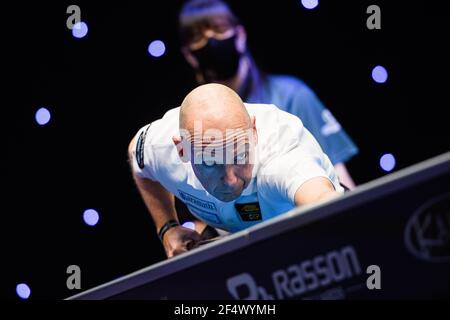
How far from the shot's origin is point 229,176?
1.79 m

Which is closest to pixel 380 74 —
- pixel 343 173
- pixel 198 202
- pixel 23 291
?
pixel 343 173

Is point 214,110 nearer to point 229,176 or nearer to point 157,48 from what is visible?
point 229,176

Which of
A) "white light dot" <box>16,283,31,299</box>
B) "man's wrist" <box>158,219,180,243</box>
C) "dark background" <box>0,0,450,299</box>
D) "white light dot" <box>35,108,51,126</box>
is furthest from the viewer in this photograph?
"white light dot" <box>16,283,31,299</box>

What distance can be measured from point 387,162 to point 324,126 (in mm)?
314

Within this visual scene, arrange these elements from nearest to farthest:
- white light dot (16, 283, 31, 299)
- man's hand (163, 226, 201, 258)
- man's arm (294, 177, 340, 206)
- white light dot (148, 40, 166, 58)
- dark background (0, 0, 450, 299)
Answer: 1. man's arm (294, 177, 340, 206)
2. man's hand (163, 226, 201, 258)
3. dark background (0, 0, 450, 299)
4. white light dot (148, 40, 166, 58)
5. white light dot (16, 283, 31, 299)

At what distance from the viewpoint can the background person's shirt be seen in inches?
112

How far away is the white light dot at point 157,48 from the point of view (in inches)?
114

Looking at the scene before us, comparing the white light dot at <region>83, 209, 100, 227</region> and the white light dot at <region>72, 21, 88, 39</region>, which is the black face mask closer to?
the white light dot at <region>72, 21, 88, 39</region>

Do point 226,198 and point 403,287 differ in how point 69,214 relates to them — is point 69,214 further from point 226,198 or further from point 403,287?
point 403,287

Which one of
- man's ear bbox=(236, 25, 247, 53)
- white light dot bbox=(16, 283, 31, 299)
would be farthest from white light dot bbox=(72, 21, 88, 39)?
white light dot bbox=(16, 283, 31, 299)

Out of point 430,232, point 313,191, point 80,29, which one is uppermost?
point 80,29

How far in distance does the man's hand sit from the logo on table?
3.65 feet

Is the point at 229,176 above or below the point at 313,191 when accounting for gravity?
above
